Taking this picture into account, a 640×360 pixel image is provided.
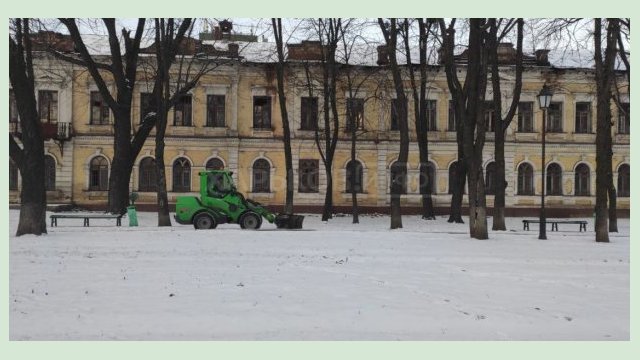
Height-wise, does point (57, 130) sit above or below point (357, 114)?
below

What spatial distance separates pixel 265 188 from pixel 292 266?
24291mm

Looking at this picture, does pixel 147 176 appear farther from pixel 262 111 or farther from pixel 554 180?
pixel 554 180

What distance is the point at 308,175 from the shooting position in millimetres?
36500

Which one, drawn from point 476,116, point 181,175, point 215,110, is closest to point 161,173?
point 476,116

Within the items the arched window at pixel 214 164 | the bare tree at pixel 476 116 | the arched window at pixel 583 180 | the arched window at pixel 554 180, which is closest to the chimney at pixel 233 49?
the arched window at pixel 214 164

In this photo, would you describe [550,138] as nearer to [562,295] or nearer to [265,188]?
[265,188]

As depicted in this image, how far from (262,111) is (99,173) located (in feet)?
34.0

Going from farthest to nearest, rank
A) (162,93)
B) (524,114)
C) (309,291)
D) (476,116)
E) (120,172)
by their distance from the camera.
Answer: (524,114)
(120,172)
(162,93)
(476,116)
(309,291)

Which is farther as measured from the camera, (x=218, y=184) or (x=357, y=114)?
(x=357, y=114)

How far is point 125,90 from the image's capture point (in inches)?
1014

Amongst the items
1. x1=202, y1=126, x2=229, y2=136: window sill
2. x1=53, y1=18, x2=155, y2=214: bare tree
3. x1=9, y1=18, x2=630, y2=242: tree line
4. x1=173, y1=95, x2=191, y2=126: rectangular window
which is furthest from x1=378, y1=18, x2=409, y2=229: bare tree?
x1=173, y1=95, x2=191, y2=126: rectangular window

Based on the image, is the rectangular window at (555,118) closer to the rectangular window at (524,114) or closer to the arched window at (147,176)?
the rectangular window at (524,114)

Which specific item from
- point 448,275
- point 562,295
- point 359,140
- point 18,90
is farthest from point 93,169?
point 562,295

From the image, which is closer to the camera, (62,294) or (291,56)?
(62,294)
